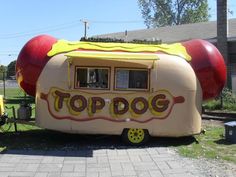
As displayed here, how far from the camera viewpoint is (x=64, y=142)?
463 inches

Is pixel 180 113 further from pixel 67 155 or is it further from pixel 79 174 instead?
pixel 79 174

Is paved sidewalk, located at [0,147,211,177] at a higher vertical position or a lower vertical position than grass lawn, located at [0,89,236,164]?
lower

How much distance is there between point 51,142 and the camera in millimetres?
11711

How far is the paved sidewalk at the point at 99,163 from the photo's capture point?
28.1ft

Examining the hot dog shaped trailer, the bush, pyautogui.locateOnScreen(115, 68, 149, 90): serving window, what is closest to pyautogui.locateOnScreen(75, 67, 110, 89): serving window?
the hot dog shaped trailer

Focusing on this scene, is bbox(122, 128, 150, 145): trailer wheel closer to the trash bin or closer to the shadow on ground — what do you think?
the shadow on ground

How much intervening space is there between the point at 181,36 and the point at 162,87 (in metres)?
18.1

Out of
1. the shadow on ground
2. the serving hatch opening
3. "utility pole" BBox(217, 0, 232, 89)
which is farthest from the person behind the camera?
"utility pole" BBox(217, 0, 232, 89)

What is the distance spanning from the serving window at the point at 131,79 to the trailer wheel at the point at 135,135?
1.01 meters

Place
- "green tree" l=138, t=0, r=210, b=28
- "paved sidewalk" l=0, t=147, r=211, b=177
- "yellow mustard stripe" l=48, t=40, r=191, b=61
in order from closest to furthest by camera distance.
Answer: "paved sidewalk" l=0, t=147, r=211, b=177
"yellow mustard stripe" l=48, t=40, r=191, b=61
"green tree" l=138, t=0, r=210, b=28

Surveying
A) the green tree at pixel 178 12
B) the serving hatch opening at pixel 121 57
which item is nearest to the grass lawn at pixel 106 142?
the serving hatch opening at pixel 121 57

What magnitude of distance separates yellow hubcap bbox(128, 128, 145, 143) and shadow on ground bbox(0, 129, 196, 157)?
194 millimetres

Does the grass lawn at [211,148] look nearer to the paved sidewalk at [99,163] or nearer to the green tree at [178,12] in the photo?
the paved sidewalk at [99,163]

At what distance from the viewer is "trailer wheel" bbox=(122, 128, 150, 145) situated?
37.3 feet
